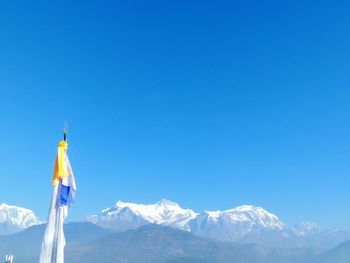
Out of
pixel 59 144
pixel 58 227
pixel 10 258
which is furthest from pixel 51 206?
pixel 10 258

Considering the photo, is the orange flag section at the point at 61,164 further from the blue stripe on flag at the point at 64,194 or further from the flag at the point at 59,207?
the blue stripe on flag at the point at 64,194

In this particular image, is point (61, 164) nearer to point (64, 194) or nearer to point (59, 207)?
point (64, 194)

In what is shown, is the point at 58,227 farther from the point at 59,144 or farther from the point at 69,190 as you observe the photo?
the point at 59,144

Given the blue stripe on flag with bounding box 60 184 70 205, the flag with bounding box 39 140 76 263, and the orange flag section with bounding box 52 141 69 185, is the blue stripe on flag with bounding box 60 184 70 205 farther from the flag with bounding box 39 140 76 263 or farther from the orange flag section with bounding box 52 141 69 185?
the orange flag section with bounding box 52 141 69 185

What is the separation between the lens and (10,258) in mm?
24734

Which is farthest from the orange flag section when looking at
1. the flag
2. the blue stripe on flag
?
the blue stripe on flag

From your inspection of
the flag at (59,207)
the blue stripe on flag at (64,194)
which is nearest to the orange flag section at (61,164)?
the flag at (59,207)

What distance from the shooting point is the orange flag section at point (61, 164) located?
22.1 meters

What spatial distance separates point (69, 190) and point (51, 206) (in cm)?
107

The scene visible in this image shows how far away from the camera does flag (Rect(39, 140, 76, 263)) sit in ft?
69.6

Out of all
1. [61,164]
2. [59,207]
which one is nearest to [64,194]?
[59,207]

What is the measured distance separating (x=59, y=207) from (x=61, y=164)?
1828 millimetres

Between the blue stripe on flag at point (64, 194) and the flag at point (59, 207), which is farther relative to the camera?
the blue stripe on flag at point (64, 194)

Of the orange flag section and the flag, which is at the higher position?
the orange flag section
